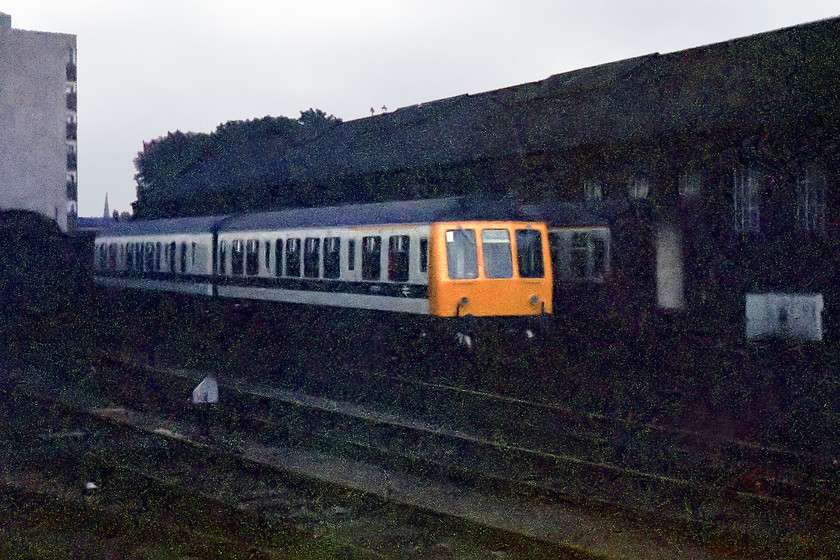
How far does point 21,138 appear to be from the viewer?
123 feet

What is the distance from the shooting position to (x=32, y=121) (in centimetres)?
3753

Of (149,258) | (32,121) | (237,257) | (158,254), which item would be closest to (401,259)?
(237,257)

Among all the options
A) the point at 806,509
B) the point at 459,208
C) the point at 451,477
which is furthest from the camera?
the point at 459,208

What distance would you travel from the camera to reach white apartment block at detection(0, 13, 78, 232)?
1454 inches

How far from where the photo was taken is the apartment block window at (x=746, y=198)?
19.0 meters

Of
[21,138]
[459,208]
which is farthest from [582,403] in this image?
[21,138]

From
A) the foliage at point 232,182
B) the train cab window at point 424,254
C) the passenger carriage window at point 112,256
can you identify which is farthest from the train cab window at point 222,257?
the foliage at point 232,182

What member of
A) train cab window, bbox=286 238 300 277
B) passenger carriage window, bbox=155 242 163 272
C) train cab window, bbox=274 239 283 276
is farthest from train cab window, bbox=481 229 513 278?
passenger carriage window, bbox=155 242 163 272

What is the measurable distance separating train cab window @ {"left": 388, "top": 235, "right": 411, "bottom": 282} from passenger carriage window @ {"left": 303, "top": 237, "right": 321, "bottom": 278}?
2455 millimetres

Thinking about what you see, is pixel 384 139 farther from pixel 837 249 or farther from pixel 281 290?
pixel 837 249

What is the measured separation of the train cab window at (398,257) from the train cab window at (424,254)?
37cm

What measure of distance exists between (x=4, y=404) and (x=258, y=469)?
5582mm

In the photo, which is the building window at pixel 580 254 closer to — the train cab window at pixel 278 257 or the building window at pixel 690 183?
the building window at pixel 690 183

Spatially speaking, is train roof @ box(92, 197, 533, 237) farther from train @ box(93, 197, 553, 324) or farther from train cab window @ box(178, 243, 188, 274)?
train cab window @ box(178, 243, 188, 274)
